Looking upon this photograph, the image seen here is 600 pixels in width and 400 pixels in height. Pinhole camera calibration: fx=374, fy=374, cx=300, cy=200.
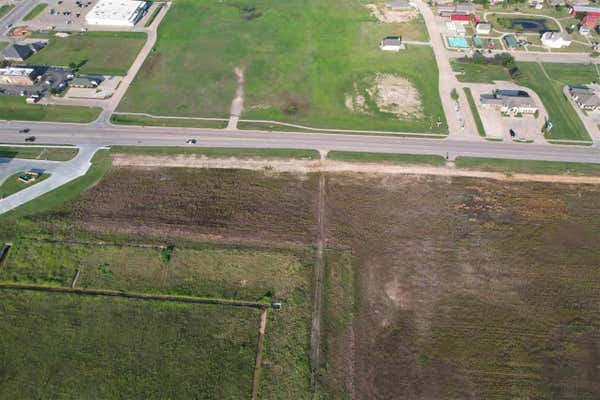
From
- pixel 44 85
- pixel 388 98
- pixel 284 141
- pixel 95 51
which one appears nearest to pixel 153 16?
pixel 95 51

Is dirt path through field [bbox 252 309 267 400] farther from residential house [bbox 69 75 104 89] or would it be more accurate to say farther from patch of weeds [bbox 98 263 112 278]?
residential house [bbox 69 75 104 89]

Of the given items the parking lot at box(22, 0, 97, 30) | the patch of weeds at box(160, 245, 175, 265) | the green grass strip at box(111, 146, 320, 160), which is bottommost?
the patch of weeds at box(160, 245, 175, 265)

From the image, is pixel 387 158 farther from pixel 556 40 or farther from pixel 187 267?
pixel 556 40

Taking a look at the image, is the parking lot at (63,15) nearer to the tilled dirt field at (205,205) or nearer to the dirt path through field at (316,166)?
the dirt path through field at (316,166)

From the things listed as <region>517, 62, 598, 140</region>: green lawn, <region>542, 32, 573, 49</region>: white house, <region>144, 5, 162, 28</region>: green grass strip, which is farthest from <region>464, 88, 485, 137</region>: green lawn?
<region>144, 5, 162, 28</region>: green grass strip

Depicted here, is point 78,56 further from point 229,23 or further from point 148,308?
point 148,308

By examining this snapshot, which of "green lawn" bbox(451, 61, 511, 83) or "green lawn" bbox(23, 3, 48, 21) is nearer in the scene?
"green lawn" bbox(451, 61, 511, 83)

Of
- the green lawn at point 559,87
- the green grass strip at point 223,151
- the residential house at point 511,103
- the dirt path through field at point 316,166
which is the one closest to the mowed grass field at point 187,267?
the dirt path through field at point 316,166
